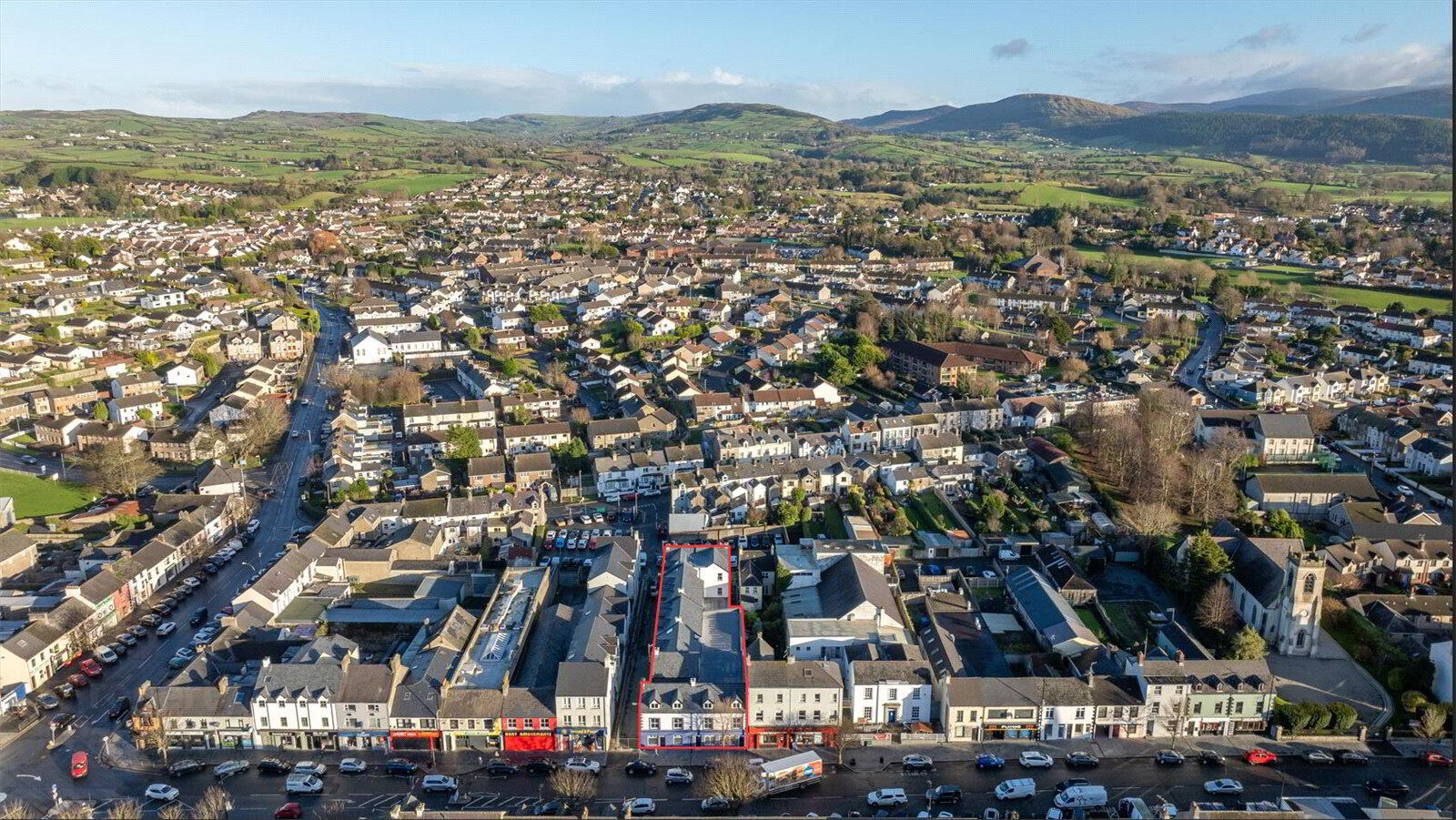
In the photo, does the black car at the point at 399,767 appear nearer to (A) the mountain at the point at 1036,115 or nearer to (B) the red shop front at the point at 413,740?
(B) the red shop front at the point at 413,740

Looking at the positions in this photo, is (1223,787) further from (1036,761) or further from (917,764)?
(917,764)

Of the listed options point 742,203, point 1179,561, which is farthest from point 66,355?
point 742,203

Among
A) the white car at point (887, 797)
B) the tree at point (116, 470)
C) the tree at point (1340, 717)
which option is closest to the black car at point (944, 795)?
the white car at point (887, 797)

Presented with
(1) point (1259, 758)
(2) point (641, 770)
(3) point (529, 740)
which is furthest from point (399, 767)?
(1) point (1259, 758)

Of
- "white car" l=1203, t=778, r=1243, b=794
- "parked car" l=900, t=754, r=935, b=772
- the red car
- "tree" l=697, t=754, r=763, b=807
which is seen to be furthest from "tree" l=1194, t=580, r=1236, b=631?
"tree" l=697, t=754, r=763, b=807

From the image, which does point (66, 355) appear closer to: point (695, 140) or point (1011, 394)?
point (1011, 394)
